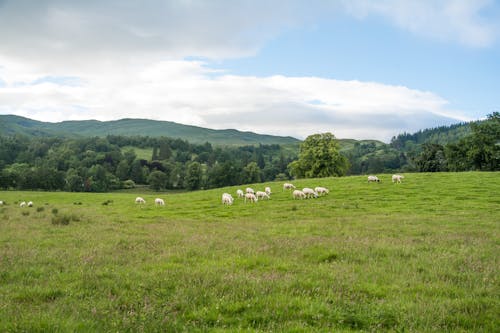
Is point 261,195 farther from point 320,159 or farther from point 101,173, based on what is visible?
point 101,173

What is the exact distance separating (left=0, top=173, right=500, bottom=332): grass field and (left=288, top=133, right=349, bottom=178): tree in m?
50.4

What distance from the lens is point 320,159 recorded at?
67.4 metres

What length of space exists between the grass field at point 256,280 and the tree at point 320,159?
50.4m

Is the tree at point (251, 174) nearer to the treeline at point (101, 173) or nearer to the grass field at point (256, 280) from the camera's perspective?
the treeline at point (101, 173)

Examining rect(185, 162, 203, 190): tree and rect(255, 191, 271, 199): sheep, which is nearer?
rect(255, 191, 271, 199): sheep

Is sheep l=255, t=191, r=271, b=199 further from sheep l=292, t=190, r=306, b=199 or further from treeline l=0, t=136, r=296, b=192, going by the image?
treeline l=0, t=136, r=296, b=192

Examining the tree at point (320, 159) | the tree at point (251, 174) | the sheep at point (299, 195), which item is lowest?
the tree at point (251, 174)

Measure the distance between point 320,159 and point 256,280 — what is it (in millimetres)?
61397

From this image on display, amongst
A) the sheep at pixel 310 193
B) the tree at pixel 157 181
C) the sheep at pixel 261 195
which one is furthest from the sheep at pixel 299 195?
the tree at pixel 157 181

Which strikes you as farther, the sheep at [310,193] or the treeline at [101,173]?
the treeline at [101,173]

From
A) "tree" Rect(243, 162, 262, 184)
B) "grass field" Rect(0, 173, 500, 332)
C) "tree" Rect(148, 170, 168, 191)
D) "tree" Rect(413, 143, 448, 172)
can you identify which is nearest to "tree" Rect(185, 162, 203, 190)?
"tree" Rect(243, 162, 262, 184)

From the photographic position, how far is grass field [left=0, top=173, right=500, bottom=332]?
19.0 feet

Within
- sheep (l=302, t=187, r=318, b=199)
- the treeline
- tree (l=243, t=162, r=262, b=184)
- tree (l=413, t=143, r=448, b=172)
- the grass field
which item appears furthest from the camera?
tree (l=243, t=162, r=262, b=184)

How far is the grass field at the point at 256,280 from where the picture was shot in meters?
5.80
